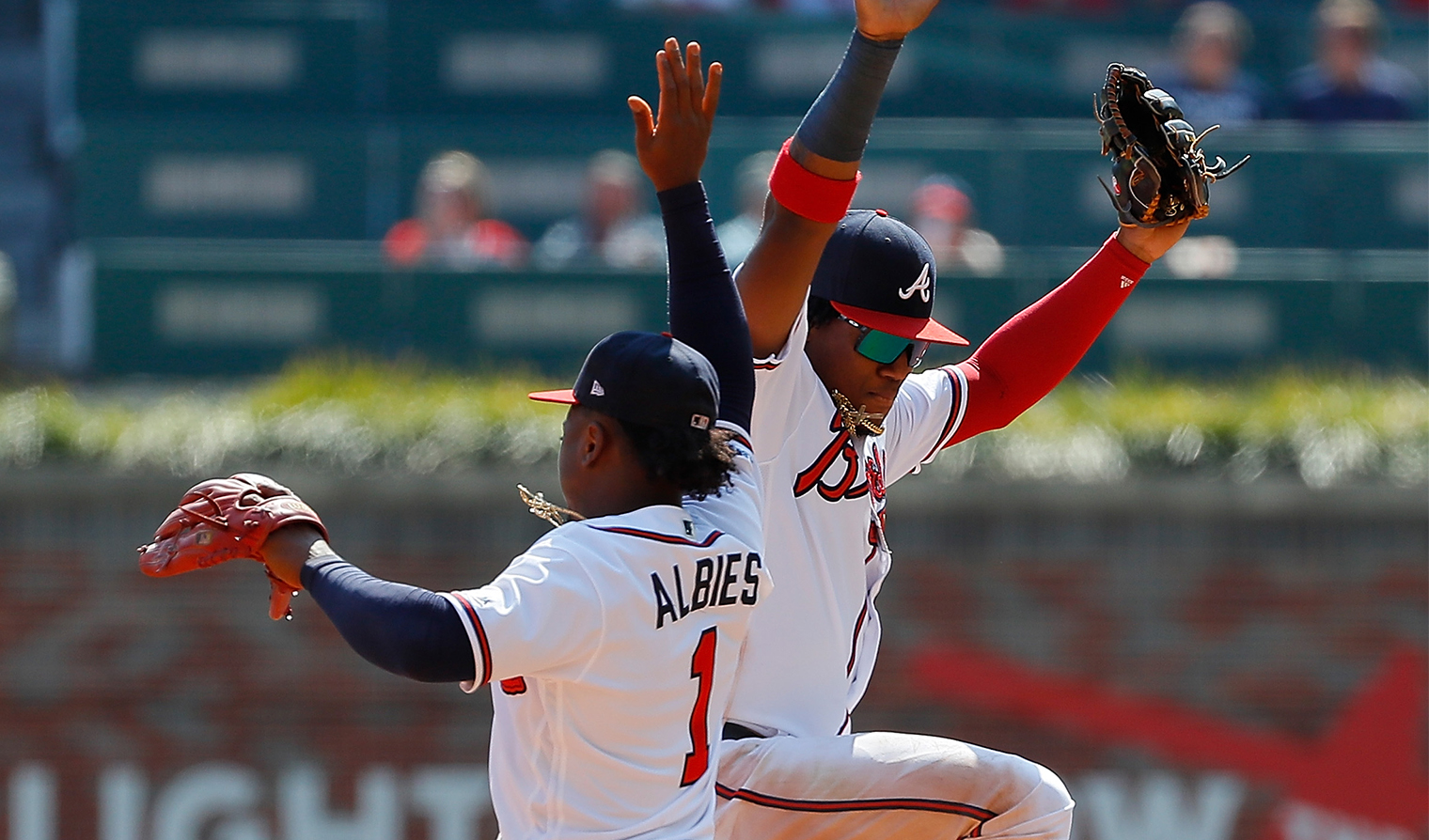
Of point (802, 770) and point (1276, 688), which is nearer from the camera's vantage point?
point (802, 770)

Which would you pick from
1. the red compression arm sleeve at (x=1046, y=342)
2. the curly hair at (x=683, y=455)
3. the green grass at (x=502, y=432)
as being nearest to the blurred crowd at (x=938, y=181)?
the green grass at (x=502, y=432)

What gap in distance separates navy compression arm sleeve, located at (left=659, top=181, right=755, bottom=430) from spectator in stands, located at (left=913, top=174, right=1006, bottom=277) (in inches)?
210

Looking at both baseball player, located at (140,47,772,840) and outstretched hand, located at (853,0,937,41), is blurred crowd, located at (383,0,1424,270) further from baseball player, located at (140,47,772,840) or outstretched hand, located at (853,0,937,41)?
baseball player, located at (140,47,772,840)

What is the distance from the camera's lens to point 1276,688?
739 cm

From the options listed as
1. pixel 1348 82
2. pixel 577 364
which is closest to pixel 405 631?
pixel 577 364

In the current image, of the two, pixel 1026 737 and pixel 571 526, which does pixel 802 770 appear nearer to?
pixel 571 526

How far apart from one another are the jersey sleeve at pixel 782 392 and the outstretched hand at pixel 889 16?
477 millimetres

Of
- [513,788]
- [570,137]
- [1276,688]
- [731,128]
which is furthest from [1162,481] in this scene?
[513,788]

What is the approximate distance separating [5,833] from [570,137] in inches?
155

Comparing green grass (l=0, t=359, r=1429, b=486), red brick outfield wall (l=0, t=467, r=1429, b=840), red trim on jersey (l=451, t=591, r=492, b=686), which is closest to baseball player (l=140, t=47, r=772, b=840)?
red trim on jersey (l=451, t=591, r=492, b=686)

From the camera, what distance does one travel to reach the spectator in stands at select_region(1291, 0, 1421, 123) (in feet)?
29.6

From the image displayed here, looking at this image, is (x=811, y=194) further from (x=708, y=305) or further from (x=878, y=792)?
(x=878, y=792)

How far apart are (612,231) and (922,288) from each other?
5316 mm

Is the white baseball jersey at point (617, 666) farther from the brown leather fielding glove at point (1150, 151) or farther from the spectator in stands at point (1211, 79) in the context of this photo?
the spectator in stands at point (1211, 79)
